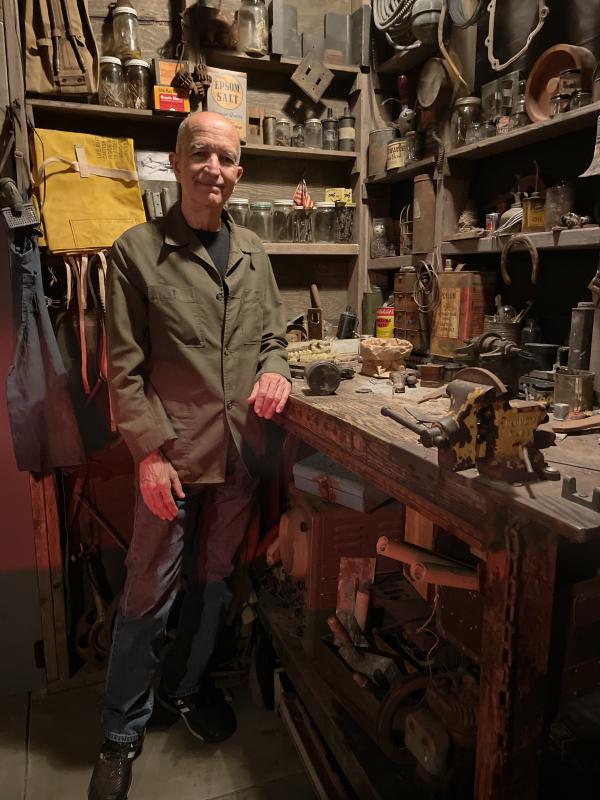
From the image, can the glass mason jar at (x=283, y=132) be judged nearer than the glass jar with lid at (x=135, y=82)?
No

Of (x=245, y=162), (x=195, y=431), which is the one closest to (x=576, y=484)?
(x=195, y=431)

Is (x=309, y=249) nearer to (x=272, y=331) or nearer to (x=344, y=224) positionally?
(x=344, y=224)

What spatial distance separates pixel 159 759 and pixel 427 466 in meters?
1.50

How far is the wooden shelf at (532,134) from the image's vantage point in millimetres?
1703

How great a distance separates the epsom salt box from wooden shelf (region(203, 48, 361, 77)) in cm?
170

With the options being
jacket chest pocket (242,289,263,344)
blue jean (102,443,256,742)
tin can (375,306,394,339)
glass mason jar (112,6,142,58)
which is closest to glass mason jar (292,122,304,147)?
glass mason jar (112,6,142,58)

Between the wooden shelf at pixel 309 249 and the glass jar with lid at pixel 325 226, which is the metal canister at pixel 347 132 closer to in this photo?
the glass jar with lid at pixel 325 226

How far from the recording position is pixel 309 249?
2697 millimetres

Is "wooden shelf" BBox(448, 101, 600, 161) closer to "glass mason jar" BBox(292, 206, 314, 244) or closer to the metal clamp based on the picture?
the metal clamp

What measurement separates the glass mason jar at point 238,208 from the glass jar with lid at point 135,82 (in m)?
0.51

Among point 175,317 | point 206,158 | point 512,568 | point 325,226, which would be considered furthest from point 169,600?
point 325,226

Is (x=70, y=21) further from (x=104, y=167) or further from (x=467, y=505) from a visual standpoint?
(x=467, y=505)

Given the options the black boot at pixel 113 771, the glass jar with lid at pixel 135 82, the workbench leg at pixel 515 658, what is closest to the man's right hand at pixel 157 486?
the black boot at pixel 113 771

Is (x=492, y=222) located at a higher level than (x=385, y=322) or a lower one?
higher
